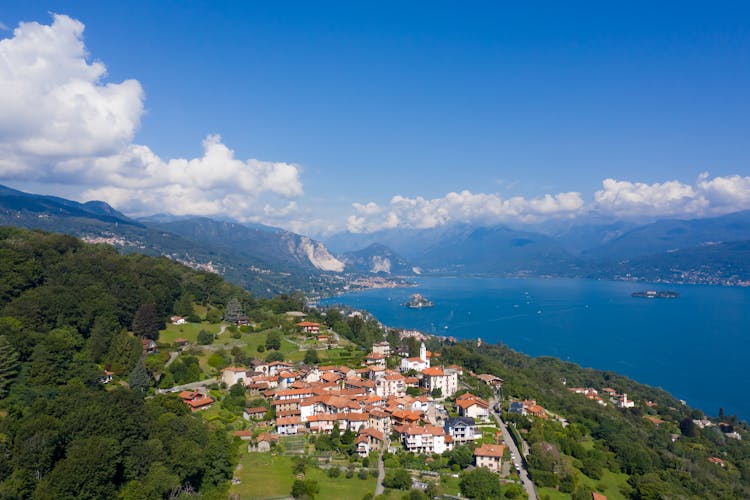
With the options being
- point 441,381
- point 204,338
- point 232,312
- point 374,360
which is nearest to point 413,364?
point 374,360

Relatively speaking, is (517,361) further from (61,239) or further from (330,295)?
(330,295)

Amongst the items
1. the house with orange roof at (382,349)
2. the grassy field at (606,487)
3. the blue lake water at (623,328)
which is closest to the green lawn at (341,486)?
the grassy field at (606,487)

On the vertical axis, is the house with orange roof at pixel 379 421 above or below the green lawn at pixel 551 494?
above

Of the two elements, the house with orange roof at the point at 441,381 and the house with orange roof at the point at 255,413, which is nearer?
the house with orange roof at the point at 255,413

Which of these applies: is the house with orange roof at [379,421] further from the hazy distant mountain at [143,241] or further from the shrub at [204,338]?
the hazy distant mountain at [143,241]

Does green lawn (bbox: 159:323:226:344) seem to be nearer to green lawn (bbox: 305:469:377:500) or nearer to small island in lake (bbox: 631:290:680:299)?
green lawn (bbox: 305:469:377:500)

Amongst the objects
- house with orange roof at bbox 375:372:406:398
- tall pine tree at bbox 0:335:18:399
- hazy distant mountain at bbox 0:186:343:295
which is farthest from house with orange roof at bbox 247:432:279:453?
hazy distant mountain at bbox 0:186:343:295
